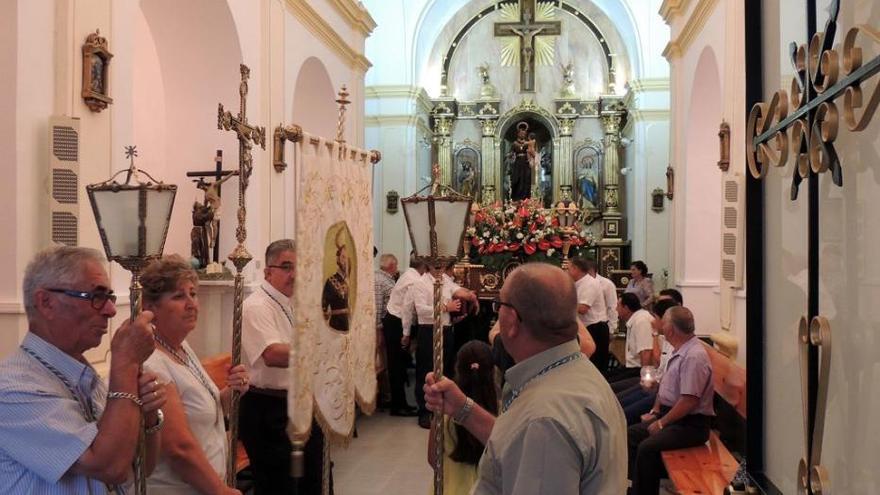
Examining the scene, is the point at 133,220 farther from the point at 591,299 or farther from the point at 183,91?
the point at 591,299

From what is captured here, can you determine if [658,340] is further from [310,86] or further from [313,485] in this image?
[310,86]

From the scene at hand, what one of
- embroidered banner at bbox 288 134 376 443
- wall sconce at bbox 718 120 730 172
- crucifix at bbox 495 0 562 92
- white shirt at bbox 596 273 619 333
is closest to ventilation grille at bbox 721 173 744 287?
wall sconce at bbox 718 120 730 172

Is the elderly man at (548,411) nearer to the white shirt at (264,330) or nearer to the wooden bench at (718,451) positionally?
the white shirt at (264,330)

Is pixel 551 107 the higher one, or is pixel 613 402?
pixel 551 107

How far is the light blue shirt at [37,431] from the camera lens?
2172 mm

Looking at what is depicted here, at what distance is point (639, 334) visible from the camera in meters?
7.91

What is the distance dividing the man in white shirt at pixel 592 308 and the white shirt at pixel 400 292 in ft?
6.04

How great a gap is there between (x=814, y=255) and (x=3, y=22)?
4.88 meters

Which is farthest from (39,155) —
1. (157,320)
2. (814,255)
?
(814,255)

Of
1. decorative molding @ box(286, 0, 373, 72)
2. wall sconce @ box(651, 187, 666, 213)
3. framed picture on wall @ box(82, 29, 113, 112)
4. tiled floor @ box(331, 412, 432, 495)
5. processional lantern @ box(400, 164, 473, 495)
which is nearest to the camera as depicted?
processional lantern @ box(400, 164, 473, 495)

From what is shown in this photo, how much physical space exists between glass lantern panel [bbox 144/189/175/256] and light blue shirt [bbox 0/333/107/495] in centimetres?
87

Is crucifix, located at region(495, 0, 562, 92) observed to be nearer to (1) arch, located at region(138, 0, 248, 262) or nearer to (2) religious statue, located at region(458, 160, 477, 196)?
(2) religious statue, located at region(458, 160, 477, 196)

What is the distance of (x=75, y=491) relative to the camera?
7.52 ft

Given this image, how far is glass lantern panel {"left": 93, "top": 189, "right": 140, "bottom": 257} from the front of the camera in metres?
3.12
